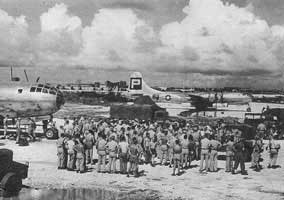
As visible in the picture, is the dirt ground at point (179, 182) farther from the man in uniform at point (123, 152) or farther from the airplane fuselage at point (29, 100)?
the airplane fuselage at point (29, 100)

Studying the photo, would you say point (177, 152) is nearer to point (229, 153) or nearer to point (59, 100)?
point (229, 153)

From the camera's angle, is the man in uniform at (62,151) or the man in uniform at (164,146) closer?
the man in uniform at (62,151)

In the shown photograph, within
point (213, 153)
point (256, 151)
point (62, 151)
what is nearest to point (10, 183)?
point (62, 151)

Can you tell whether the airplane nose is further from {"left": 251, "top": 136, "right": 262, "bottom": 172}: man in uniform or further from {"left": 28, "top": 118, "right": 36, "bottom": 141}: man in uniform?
{"left": 251, "top": 136, "right": 262, "bottom": 172}: man in uniform

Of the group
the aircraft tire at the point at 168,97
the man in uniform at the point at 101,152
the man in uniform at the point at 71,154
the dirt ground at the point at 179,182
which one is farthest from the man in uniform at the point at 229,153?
the aircraft tire at the point at 168,97

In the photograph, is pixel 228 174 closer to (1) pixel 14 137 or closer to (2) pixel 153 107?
(1) pixel 14 137

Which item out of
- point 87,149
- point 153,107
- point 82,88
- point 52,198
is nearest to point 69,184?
point 52,198

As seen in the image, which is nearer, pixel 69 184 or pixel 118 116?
pixel 69 184
